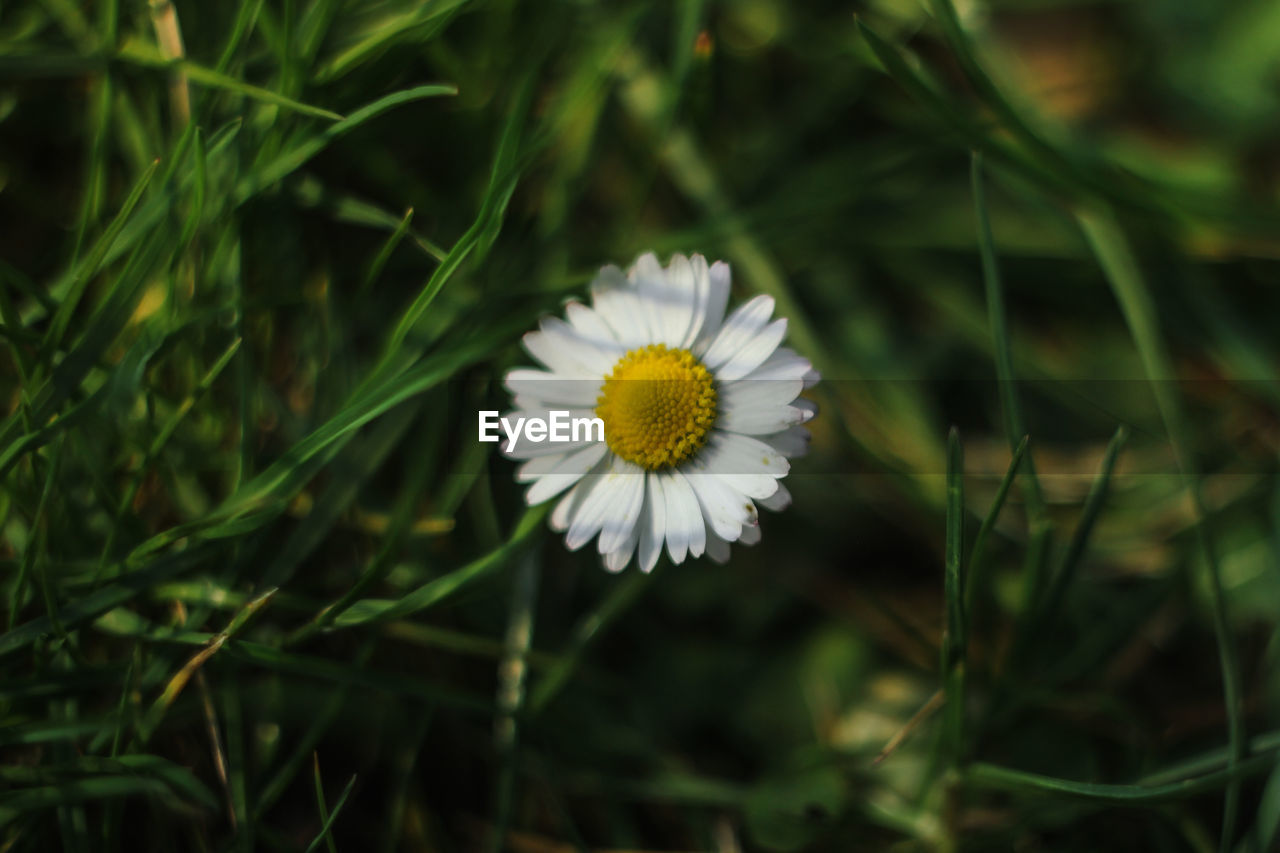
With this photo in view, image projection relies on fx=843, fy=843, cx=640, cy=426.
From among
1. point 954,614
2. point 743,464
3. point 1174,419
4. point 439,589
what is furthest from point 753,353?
point 1174,419

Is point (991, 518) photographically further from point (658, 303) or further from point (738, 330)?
point (658, 303)

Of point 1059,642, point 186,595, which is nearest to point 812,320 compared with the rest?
point 1059,642

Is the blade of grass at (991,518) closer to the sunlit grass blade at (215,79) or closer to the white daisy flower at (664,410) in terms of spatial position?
the white daisy flower at (664,410)

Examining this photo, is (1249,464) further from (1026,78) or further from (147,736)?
(147,736)

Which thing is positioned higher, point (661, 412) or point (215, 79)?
point (215, 79)

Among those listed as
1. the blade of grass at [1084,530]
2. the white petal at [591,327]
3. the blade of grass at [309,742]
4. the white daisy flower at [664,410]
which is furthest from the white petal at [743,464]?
the blade of grass at [309,742]

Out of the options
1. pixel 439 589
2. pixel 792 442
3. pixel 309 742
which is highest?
pixel 792 442

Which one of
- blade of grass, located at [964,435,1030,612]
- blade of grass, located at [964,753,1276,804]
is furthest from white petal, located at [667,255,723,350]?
blade of grass, located at [964,753,1276,804]
